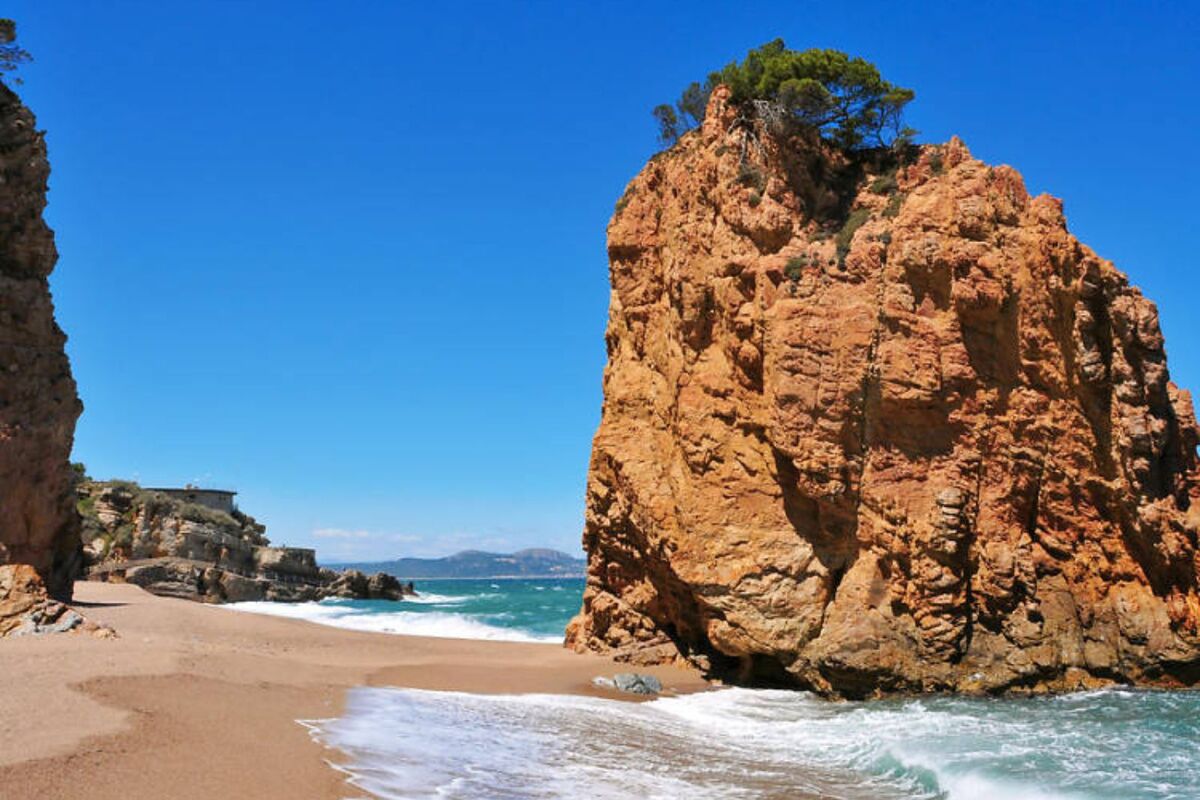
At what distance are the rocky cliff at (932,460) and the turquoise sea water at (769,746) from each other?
1.18 metres

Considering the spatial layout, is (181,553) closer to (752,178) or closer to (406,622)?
(406,622)

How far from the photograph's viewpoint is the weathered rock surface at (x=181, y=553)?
42344mm

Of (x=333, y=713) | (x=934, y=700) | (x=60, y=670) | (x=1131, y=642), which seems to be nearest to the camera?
(x=60, y=670)

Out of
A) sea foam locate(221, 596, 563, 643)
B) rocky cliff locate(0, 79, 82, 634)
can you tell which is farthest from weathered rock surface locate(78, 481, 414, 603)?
rocky cliff locate(0, 79, 82, 634)

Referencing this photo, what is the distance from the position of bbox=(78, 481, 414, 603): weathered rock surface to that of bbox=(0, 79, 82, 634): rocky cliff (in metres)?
22.3

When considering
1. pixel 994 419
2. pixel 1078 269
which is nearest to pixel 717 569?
pixel 994 419

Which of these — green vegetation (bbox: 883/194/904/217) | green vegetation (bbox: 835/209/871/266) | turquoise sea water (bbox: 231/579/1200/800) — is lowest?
turquoise sea water (bbox: 231/579/1200/800)

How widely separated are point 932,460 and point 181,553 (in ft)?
136

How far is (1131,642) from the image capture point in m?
16.2

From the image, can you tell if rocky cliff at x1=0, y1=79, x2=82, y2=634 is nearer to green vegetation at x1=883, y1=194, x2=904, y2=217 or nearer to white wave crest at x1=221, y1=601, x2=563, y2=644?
white wave crest at x1=221, y1=601, x2=563, y2=644

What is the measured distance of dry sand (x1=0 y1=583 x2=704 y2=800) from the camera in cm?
702

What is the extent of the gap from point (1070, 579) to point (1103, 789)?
26.1ft

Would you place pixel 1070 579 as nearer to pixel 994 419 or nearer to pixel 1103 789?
pixel 994 419

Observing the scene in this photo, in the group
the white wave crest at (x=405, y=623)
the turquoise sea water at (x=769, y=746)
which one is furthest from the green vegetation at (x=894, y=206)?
the white wave crest at (x=405, y=623)
